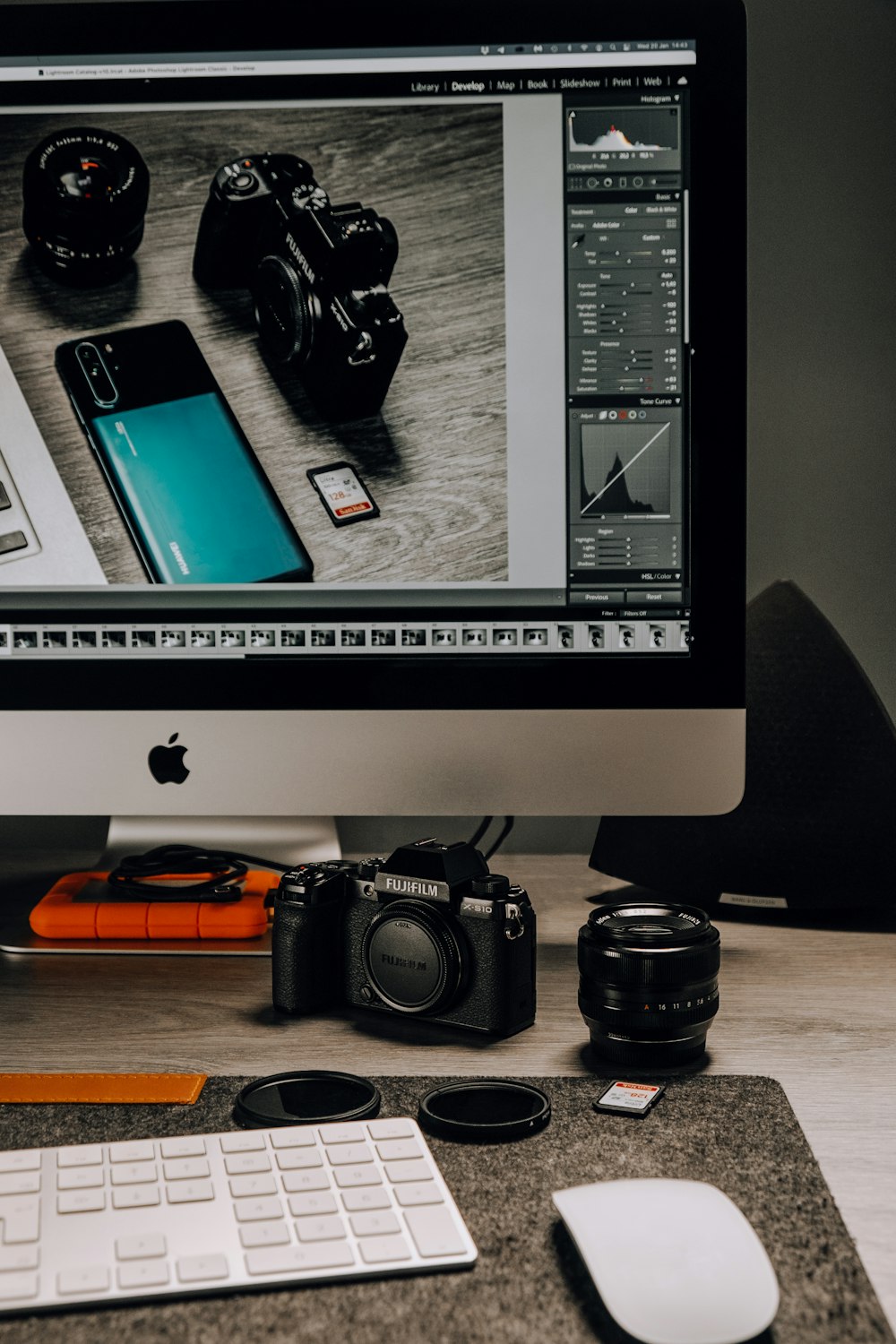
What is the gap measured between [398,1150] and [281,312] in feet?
1.54

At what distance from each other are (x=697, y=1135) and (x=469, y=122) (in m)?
0.54

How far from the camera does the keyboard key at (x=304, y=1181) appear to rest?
363mm

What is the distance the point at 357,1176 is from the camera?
0.37m

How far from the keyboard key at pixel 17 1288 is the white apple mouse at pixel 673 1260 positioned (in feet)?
0.51

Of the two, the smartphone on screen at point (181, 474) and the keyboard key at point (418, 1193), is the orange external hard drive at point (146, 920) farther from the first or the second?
the keyboard key at point (418, 1193)

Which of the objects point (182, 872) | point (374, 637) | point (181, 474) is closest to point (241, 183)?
point (181, 474)

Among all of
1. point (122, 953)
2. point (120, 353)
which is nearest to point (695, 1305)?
point (122, 953)

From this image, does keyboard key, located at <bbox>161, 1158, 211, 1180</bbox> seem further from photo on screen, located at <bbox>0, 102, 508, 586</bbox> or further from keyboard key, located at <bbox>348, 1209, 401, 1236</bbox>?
photo on screen, located at <bbox>0, 102, 508, 586</bbox>

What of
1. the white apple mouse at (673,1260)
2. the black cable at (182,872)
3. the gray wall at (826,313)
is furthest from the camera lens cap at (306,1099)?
the gray wall at (826,313)

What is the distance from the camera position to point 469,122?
630 mm

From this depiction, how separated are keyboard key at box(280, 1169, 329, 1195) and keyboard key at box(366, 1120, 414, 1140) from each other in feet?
0.10

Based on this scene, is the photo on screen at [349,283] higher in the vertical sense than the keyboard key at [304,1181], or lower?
higher

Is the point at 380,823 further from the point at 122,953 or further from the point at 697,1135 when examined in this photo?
the point at 697,1135

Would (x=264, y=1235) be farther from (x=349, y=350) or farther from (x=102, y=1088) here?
(x=349, y=350)
